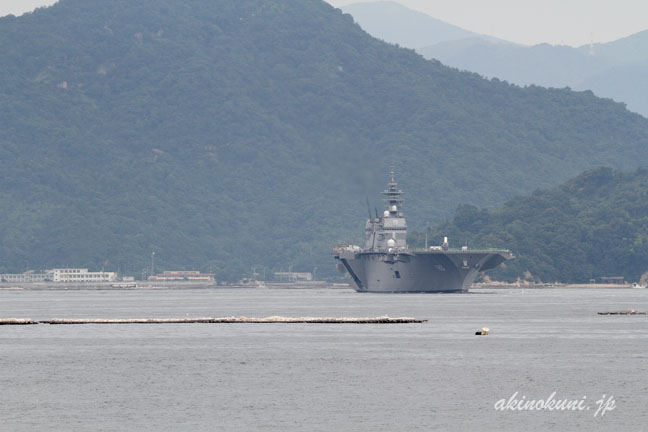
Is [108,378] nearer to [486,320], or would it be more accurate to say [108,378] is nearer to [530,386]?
[530,386]

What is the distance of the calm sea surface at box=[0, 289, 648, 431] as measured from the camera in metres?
64.9

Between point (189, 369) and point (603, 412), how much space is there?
31700 millimetres

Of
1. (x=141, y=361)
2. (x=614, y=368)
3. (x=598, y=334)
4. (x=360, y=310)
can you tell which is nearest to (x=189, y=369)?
(x=141, y=361)

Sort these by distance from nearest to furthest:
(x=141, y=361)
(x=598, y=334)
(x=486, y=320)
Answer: (x=141, y=361) < (x=598, y=334) < (x=486, y=320)

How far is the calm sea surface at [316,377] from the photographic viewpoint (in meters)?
64.9

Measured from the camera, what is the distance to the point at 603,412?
6669 centimetres

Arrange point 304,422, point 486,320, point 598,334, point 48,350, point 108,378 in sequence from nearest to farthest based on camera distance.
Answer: point 304,422
point 108,378
point 48,350
point 598,334
point 486,320

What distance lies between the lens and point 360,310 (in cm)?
17988

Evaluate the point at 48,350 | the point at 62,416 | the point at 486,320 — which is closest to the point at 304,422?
the point at 62,416

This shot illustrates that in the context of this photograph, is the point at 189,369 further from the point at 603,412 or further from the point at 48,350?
the point at 603,412

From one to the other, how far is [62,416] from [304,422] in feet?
39.3

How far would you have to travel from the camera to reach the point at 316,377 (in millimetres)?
83812

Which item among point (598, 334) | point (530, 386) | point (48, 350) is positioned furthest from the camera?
point (598, 334)

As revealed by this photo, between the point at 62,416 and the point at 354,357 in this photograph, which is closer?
the point at 62,416
